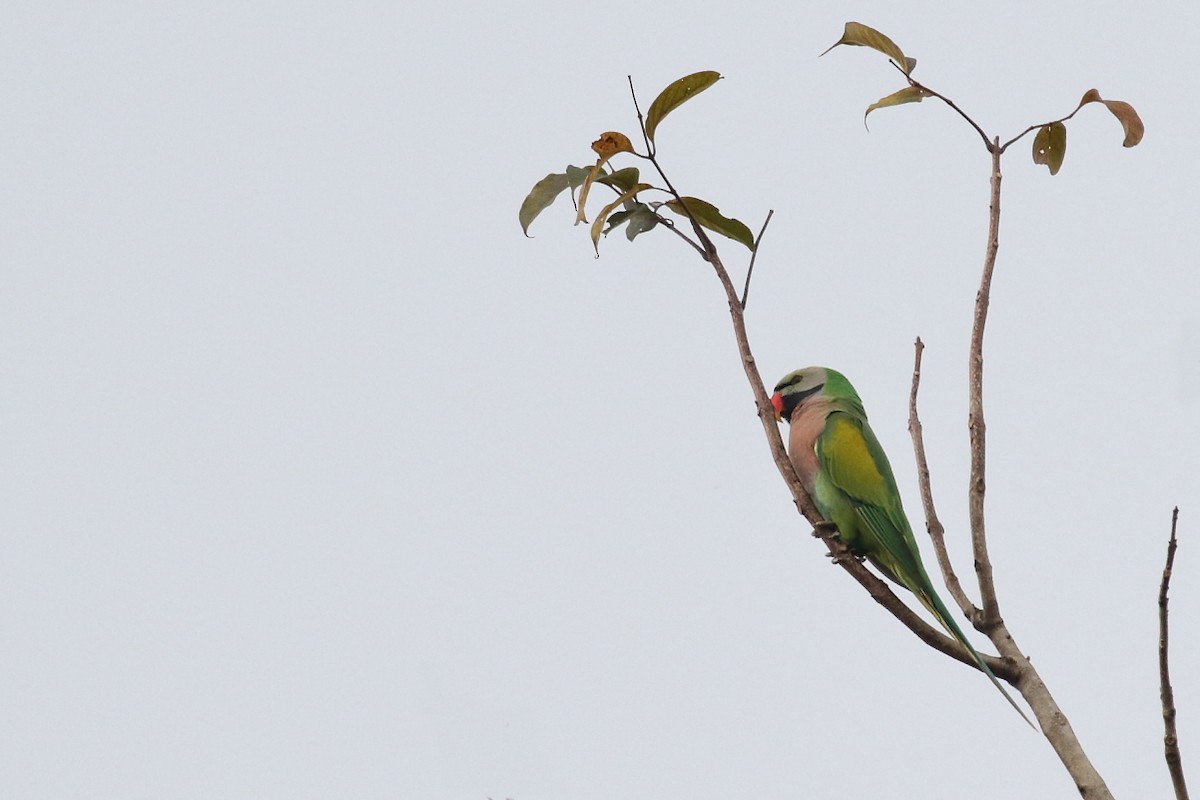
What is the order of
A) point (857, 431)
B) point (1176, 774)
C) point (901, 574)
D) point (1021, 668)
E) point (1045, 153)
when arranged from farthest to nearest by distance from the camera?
point (857, 431) → point (901, 574) → point (1045, 153) → point (1021, 668) → point (1176, 774)

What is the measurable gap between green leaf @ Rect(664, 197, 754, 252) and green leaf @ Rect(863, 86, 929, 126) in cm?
43

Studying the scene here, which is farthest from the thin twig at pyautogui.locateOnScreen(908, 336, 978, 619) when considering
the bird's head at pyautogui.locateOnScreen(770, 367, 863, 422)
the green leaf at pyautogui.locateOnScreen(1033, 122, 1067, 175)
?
the bird's head at pyautogui.locateOnScreen(770, 367, 863, 422)

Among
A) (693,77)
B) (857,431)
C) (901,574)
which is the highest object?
(693,77)

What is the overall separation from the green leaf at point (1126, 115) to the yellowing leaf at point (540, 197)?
1312 millimetres

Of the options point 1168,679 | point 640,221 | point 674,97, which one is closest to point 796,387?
point 640,221

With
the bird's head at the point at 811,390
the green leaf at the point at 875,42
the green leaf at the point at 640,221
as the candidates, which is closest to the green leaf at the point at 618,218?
the green leaf at the point at 640,221

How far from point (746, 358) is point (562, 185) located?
0.64 m

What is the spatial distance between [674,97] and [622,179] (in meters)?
0.24

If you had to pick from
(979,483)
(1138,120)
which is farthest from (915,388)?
(1138,120)

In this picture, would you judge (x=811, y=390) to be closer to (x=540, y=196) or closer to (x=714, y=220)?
(x=714, y=220)

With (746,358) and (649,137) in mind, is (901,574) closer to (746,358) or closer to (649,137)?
(746,358)

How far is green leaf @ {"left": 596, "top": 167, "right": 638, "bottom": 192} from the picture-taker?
2.93 meters

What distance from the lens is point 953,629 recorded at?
11.2ft

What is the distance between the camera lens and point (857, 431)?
170 inches
